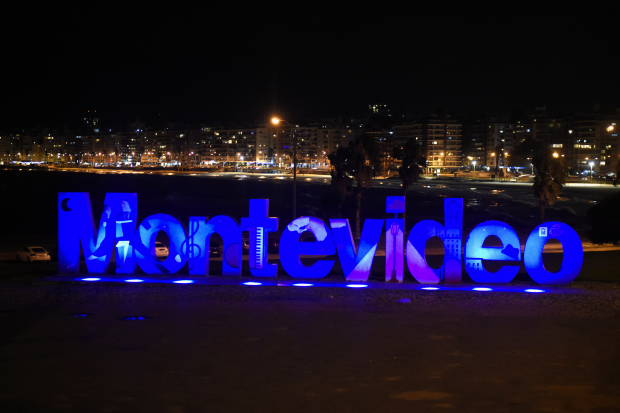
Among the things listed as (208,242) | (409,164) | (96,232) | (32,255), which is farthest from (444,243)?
(409,164)

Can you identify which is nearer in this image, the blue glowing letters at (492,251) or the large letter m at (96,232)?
the blue glowing letters at (492,251)

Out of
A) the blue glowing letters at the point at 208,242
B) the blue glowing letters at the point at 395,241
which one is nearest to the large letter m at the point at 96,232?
the blue glowing letters at the point at 208,242

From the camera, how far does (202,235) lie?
17.0m

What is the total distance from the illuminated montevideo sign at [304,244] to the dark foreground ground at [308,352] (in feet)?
5.01

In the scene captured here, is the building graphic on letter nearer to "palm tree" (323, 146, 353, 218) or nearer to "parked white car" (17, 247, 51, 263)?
"parked white car" (17, 247, 51, 263)

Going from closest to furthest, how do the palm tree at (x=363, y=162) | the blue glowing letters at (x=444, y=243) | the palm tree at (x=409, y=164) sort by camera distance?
the blue glowing letters at (x=444, y=243), the palm tree at (x=363, y=162), the palm tree at (x=409, y=164)

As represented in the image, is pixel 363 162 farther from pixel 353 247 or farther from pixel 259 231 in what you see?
pixel 259 231

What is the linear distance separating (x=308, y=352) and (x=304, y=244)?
693 centimetres

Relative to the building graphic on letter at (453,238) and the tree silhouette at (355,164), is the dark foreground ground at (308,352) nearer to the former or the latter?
the building graphic on letter at (453,238)

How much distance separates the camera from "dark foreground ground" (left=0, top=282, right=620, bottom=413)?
776 cm

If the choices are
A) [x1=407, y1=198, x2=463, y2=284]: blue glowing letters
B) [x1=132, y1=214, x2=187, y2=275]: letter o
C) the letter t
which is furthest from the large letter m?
Result: [x1=407, y1=198, x2=463, y2=284]: blue glowing letters

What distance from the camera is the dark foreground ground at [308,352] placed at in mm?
7762

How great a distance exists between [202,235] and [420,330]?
7.93m

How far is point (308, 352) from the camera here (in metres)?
9.89
